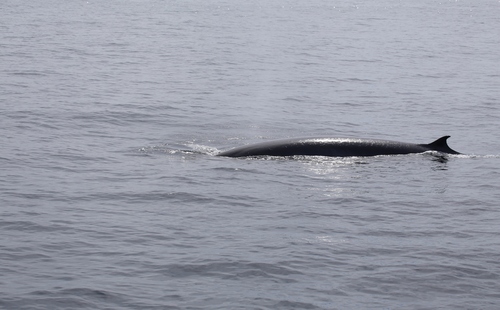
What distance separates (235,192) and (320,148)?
3.12 m

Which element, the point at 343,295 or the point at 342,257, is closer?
the point at 343,295

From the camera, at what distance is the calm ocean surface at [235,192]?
10.8 meters

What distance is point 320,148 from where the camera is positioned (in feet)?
59.0

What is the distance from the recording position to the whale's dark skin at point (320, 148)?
17953 mm

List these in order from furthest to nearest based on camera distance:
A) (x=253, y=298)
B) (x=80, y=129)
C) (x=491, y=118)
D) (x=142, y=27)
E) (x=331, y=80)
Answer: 1. (x=142, y=27)
2. (x=331, y=80)
3. (x=491, y=118)
4. (x=80, y=129)
5. (x=253, y=298)

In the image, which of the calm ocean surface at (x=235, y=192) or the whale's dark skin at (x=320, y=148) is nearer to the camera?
the calm ocean surface at (x=235, y=192)

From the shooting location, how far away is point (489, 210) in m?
15.0

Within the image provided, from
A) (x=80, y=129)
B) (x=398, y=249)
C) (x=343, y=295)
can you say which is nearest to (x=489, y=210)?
(x=398, y=249)

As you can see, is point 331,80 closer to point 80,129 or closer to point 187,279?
point 80,129

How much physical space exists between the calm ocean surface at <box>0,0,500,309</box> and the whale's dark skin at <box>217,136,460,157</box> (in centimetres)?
34

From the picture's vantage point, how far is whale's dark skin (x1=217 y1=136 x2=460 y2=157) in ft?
58.9

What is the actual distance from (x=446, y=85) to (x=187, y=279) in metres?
25.4

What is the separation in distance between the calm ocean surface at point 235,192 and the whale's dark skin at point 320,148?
341 mm

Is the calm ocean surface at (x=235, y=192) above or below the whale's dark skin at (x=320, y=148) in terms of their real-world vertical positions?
below
